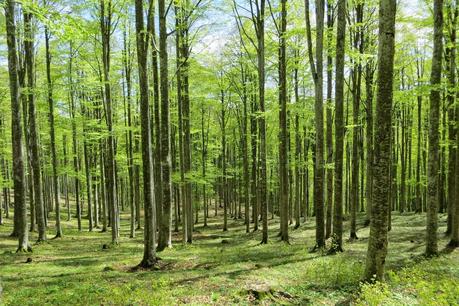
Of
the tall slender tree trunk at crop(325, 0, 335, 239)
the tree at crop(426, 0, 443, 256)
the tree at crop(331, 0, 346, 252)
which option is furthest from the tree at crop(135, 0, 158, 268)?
the tree at crop(426, 0, 443, 256)

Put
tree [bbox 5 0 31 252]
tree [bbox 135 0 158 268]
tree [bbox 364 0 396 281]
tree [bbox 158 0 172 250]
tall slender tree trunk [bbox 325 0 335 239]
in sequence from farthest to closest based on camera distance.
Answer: tree [bbox 158 0 172 250] < tall slender tree trunk [bbox 325 0 335 239] < tree [bbox 5 0 31 252] < tree [bbox 135 0 158 268] < tree [bbox 364 0 396 281]

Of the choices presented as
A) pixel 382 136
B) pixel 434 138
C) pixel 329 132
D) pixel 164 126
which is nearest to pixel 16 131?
pixel 164 126

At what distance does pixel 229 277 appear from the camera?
9.29 meters

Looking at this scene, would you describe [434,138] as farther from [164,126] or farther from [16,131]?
[16,131]

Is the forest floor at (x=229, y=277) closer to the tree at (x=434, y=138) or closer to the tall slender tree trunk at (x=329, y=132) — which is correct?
the tree at (x=434, y=138)

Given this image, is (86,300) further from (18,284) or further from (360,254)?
(360,254)

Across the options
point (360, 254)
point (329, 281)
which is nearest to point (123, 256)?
point (329, 281)

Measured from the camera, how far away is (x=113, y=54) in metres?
20.4

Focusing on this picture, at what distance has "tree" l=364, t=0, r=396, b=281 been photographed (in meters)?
6.59

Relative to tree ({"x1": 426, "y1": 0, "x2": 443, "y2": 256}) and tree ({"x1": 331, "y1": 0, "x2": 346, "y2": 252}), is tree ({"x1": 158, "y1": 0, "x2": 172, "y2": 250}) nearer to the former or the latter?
tree ({"x1": 331, "y1": 0, "x2": 346, "y2": 252})

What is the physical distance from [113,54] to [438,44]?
58.6ft

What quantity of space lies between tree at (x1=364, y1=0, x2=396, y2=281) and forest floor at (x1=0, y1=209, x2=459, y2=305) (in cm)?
68

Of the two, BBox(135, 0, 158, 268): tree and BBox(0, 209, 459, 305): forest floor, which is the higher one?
BBox(135, 0, 158, 268): tree

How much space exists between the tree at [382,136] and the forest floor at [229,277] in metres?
0.68
